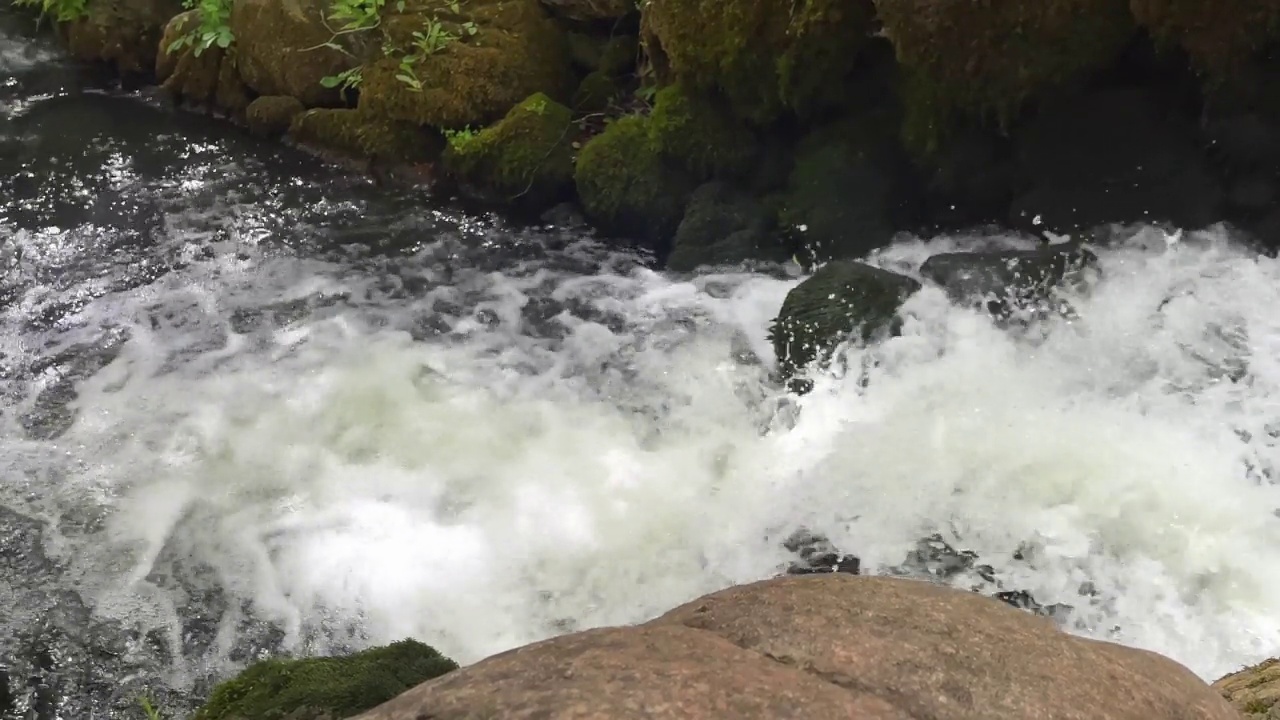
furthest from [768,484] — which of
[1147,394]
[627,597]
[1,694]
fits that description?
[1,694]

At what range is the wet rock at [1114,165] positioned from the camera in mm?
4664

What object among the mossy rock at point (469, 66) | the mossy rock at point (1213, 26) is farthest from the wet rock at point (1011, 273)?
the mossy rock at point (469, 66)

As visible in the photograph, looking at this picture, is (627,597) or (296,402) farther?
(296,402)

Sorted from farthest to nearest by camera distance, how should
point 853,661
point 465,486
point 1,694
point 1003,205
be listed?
point 1003,205 → point 465,486 → point 1,694 → point 853,661

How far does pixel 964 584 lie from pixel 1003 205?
2544 mm

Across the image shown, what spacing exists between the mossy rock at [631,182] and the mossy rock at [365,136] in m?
1.53

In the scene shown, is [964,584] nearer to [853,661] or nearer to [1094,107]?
[853,661]

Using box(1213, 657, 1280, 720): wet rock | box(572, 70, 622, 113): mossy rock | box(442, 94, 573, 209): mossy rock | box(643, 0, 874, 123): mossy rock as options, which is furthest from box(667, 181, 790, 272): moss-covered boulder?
box(1213, 657, 1280, 720): wet rock

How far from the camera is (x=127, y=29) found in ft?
29.9

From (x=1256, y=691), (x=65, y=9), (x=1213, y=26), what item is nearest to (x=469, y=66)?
(x=1213, y=26)

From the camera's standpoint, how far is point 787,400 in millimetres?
4672

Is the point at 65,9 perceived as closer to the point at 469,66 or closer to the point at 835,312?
the point at 469,66

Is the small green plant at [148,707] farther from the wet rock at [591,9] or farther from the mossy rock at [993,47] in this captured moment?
the wet rock at [591,9]

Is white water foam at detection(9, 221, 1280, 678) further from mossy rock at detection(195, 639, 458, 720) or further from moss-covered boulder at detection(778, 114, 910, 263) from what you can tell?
mossy rock at detection(195, 639, 458, 720)
